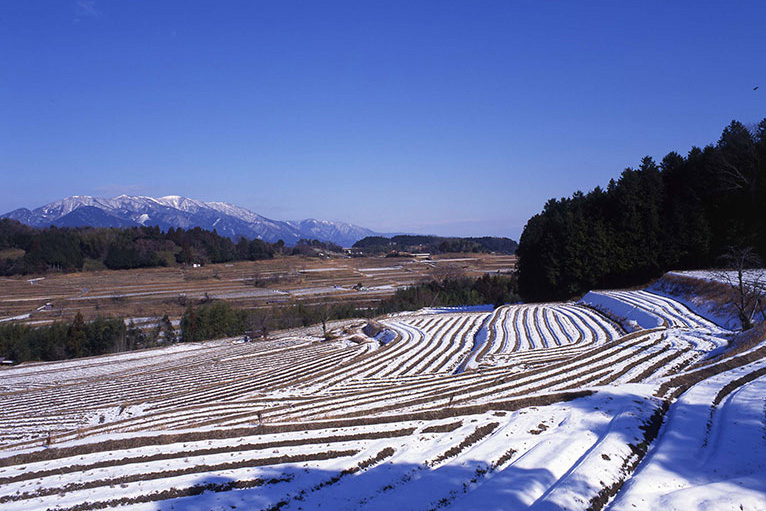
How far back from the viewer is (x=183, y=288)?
103 metres

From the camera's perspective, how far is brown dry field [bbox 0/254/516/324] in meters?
81.5

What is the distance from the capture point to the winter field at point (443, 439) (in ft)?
30.7

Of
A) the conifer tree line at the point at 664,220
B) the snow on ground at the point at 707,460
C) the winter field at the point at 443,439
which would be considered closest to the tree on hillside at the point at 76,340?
the winter field at the point at 443,439

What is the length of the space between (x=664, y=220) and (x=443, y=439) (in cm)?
5320

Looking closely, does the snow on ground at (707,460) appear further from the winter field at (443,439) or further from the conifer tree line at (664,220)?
the conifer tree line at (664,220)

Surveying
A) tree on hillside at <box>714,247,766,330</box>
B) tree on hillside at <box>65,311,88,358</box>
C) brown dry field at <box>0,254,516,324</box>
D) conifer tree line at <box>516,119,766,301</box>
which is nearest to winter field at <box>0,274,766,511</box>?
tree on hillside at <box>714,247,766,330</box>

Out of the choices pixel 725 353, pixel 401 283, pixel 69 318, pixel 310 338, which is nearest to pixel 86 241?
pixel 69 318

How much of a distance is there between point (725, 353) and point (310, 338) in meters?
39.8

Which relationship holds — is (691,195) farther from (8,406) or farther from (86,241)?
(86,241)

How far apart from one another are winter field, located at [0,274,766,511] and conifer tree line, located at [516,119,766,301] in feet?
86.7

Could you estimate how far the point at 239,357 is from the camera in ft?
137

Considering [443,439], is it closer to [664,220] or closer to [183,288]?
[664,220]

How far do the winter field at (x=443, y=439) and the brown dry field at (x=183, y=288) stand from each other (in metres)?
61.2

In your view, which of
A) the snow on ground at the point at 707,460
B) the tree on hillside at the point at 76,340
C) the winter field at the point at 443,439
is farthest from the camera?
the tree on hillside at the point at 76,340
